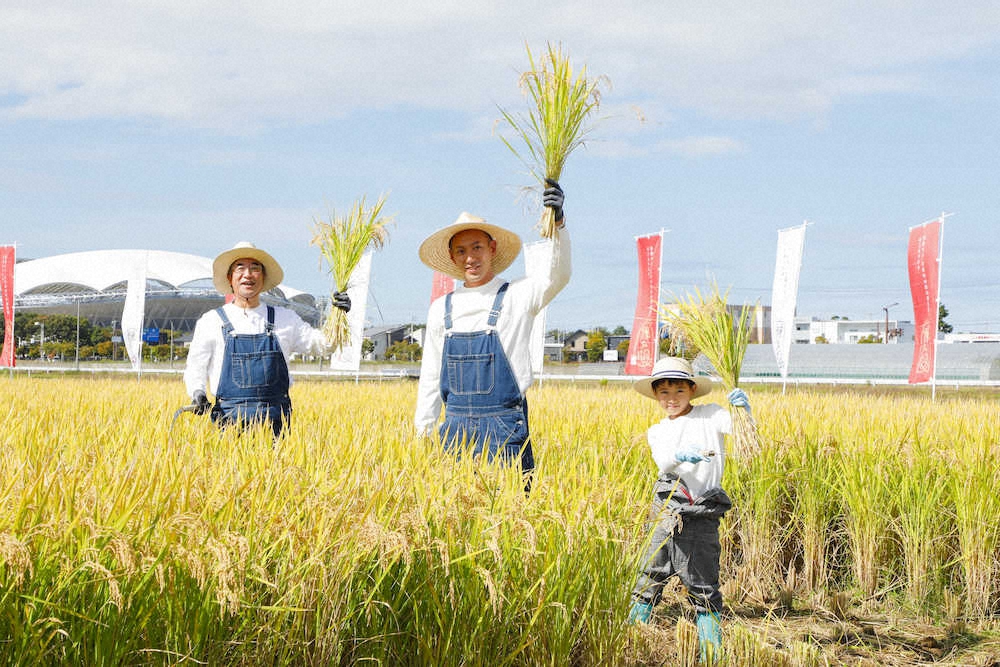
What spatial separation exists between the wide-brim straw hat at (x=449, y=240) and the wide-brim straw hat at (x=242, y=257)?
986 mm

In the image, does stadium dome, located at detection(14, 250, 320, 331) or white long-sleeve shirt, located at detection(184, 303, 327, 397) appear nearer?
white long-sleeve shirt, located at detection(184, 303, 327, 397)

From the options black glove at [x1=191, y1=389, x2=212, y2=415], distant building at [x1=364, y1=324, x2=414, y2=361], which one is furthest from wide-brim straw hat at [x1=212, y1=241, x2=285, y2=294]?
distant building at [x1=364, y1=324, x2=414, y2=361]

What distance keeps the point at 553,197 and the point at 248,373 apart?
6.45ft

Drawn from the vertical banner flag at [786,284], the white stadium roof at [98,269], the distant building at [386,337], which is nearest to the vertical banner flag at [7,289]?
the vertical banner flag at [786,284]

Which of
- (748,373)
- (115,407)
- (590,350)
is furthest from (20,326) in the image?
(115,407)

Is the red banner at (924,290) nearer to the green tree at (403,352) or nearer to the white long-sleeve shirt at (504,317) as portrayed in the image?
the white long-sleeve shirt at (504,317)

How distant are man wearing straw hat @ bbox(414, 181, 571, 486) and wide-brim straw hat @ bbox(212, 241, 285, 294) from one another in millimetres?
1319

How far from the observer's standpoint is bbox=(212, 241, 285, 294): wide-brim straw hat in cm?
438

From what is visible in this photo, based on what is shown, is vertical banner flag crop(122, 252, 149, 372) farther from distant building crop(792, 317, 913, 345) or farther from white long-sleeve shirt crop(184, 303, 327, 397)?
distant building crop(792, 317, 913, 345)

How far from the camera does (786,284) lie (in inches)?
531

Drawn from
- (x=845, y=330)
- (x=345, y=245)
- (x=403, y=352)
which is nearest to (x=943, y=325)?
(x=845, y=330)

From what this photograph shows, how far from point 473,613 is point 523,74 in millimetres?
2068

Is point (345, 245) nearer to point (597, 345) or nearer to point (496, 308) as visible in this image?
point (496, 308)

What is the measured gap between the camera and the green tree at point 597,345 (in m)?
58.6
